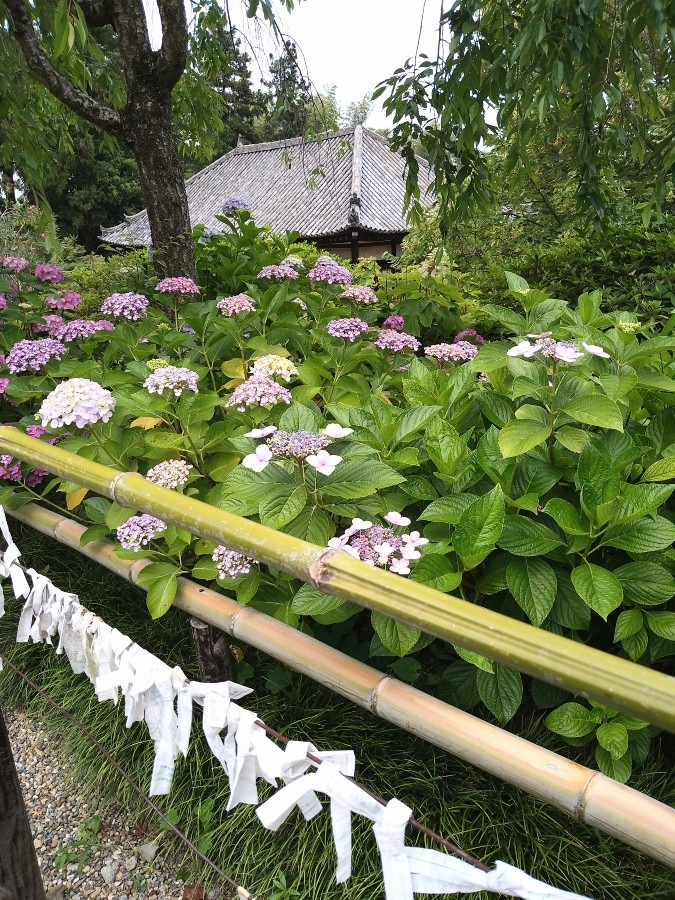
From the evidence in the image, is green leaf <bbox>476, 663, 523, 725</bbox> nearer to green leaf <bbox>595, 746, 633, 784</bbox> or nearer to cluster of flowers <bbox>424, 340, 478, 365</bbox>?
green leaf <bbox>595, 746, 633, 784</bbox>

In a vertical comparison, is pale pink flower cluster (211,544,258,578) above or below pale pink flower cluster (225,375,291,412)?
below

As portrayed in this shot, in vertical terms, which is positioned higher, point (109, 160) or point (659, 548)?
point (109, 160)

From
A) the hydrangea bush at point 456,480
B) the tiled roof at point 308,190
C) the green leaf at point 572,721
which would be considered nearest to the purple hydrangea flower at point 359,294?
the hydrangea bush at point 456,480

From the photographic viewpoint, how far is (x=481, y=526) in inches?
44.4

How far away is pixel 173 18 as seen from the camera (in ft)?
8.81

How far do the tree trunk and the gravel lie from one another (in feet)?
7.44

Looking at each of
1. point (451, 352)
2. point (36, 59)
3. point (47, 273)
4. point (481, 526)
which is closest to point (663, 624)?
point (481, 526)

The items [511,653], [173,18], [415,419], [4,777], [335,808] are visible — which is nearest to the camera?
[511,653]

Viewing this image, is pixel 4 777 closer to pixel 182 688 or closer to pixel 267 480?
pixel 182 688

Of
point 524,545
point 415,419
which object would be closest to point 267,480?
point 415,419

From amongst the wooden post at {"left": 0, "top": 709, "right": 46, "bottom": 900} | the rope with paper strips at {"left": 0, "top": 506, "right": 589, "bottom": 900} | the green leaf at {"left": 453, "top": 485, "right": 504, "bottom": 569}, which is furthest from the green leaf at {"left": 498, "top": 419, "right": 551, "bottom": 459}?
the wooden post at {"left": 0, "top": 709, "right": 46, "bottom": 900}

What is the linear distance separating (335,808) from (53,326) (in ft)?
7.41

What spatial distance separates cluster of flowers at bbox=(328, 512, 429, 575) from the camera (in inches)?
41.0

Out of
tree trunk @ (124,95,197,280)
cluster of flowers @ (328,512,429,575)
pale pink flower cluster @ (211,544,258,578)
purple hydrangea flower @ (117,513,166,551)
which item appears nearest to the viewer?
cluster of flowers @ (328,512,429,575)
